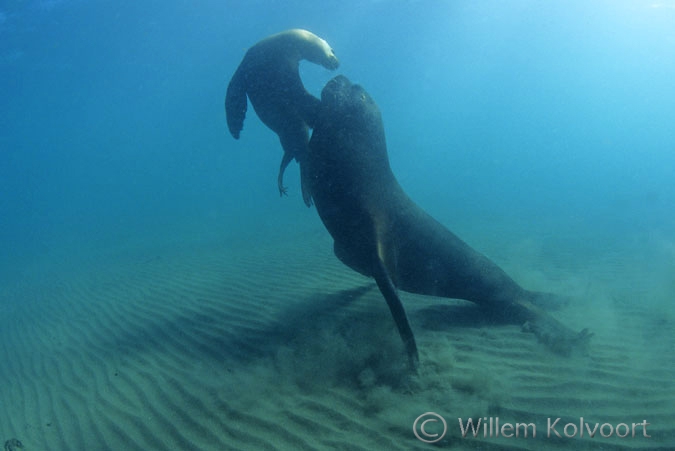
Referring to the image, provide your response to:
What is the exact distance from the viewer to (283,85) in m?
5.52

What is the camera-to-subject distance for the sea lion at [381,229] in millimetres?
4164

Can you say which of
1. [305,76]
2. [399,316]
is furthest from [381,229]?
[305,76]

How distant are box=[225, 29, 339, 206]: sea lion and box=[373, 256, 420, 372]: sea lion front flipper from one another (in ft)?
8.74

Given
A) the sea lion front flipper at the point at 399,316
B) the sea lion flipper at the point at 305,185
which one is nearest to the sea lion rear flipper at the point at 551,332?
the sea lion front flipper at the point at 399,316

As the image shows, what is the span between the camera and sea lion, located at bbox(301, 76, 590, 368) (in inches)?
164

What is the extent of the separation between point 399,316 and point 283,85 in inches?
153

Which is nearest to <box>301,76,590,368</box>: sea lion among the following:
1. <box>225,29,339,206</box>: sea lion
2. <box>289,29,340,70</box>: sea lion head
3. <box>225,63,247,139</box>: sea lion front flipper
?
<box>225,29,339,206</box>: sea lion

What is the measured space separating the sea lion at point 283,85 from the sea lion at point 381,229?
1040 mm

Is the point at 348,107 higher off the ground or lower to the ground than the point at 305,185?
higher

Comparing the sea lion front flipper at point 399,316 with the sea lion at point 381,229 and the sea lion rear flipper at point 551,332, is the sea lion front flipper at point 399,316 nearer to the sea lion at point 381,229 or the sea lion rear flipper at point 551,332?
the sea lion at point 381,229

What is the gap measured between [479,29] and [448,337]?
52.5 metres

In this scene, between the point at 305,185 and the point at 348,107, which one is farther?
the point at 305,185

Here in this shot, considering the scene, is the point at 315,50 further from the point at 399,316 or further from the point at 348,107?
the point at 399,316

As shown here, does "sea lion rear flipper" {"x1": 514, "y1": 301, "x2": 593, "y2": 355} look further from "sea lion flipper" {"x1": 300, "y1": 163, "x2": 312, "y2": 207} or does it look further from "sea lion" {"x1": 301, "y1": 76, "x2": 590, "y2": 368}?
"sea lion flipper" {"x1": 300, "y1": 163, "x2": 312, "y2": 207}
